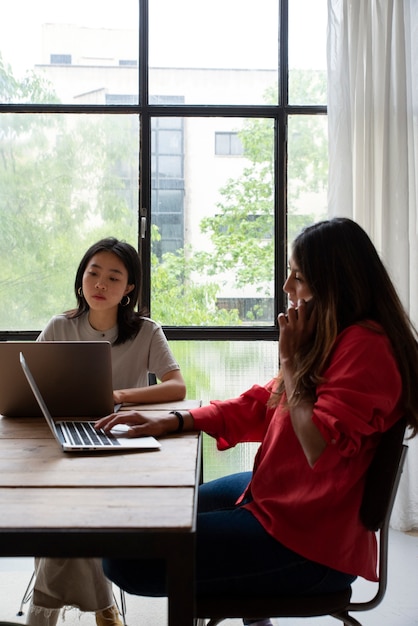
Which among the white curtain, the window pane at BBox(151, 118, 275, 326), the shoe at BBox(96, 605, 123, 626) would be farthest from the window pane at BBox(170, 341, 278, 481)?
the shoe at BBox(96, 605, 123, 626)

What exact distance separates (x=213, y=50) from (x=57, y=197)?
1038mm

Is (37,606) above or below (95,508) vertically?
below

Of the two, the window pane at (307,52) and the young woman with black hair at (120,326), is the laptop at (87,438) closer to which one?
the young woman with black hair at (120,326)

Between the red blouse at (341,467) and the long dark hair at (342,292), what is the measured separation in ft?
0.13

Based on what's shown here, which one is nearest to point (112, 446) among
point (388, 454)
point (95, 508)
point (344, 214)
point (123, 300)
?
point (95, 508)

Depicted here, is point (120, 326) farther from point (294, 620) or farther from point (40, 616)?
point (294, 620)

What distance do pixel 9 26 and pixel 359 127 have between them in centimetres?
174

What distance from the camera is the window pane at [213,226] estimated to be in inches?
131

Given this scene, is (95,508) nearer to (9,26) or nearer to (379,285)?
(379,285)

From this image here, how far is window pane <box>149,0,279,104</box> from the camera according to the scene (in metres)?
3.32

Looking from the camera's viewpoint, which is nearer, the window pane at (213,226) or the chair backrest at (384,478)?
the chair backrest at (384,478)

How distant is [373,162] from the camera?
10.2 ft

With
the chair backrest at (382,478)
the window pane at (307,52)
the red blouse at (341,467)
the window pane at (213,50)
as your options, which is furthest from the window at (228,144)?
the chair backrest at (382,478)

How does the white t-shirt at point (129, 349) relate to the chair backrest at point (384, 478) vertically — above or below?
above
